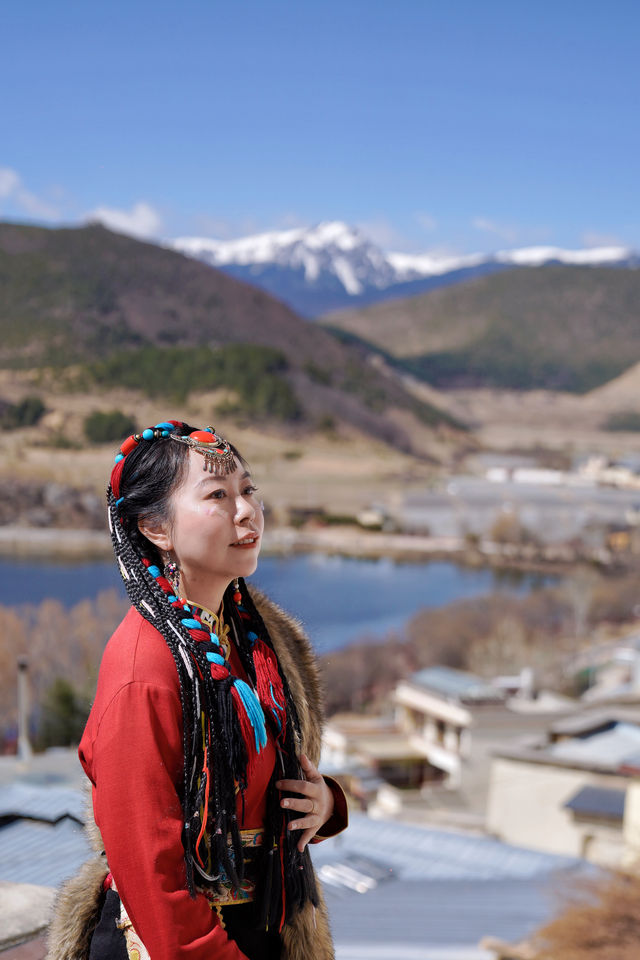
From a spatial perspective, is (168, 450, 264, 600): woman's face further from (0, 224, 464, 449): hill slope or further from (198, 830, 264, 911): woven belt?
(0, 224, 464, 449): hill slope

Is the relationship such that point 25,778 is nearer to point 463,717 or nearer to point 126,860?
point 126,860

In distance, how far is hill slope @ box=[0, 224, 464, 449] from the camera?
7025 cm

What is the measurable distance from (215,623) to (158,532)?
106 millimetres

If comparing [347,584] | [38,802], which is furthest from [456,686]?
[347,584]

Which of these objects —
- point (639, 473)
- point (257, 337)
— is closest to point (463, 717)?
point (639, 473)

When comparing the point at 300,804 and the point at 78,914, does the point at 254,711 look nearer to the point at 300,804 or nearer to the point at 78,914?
the point at 300,804

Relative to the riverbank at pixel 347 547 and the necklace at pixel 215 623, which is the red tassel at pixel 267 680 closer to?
the necklace at pixel 215 623

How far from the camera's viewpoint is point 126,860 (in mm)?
846

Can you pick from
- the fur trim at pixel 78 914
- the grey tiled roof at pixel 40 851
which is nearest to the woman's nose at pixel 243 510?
the fur trim at pixel 78 914

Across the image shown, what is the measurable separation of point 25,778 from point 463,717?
10375mm

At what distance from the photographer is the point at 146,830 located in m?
0.84

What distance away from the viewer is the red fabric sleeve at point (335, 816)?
1.07 meters

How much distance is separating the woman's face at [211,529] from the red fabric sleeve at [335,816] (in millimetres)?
253

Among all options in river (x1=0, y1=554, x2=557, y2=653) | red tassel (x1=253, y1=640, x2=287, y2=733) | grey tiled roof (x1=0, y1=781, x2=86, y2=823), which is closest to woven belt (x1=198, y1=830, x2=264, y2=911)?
red tassel (x1=253, y1=640, x2=287, y2=733)
